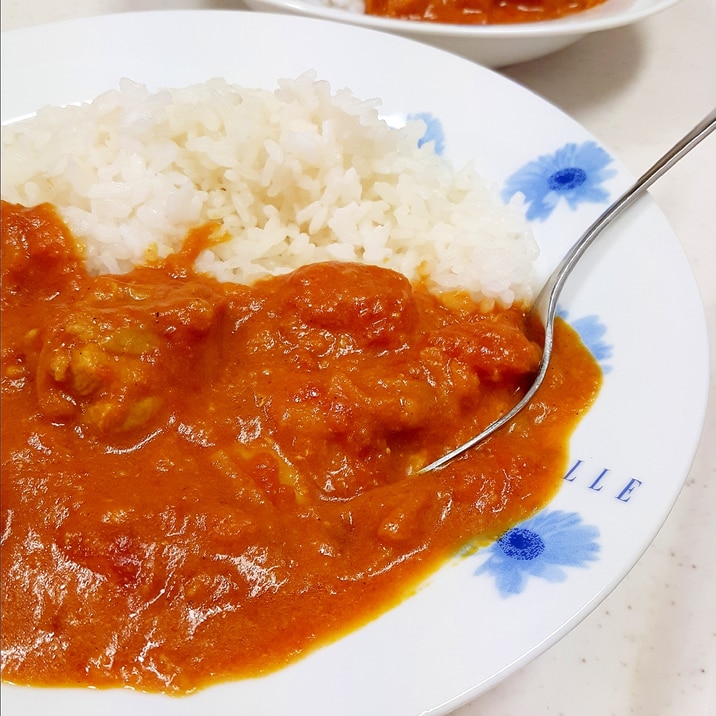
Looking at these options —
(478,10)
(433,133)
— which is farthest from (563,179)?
(478,10)

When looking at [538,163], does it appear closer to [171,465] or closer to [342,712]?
[171,465]

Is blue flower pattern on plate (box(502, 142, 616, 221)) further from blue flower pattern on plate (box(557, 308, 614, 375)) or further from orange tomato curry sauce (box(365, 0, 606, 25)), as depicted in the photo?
orange tomato curry sauce (box(365, 0, 606, 25))

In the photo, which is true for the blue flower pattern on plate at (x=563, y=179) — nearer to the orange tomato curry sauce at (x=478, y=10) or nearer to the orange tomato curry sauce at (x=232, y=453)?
the orange tomato curry sauce at (x=232, y=453)

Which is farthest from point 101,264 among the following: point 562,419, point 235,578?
point 562,419

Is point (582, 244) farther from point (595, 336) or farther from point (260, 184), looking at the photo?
point (260, 184)

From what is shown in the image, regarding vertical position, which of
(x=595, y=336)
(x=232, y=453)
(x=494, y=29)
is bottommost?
(x=232, y=453)

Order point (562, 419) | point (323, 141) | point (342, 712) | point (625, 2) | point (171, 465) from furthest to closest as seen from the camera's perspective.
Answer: point (625, 2) < point (323, 141) < point (562, 419) < point (171, 465) < point (342, 712)

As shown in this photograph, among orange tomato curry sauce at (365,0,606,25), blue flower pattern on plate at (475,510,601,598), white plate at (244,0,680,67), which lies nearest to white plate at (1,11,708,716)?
blue flower pattern on plate at (475,510,601,598)
